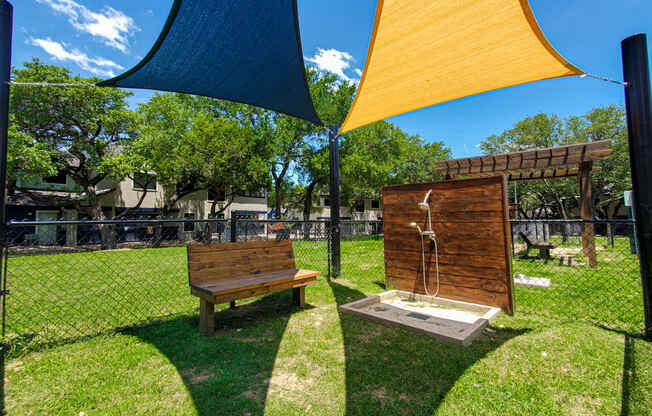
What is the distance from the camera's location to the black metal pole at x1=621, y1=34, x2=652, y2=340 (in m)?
2.77

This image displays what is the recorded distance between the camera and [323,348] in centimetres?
280

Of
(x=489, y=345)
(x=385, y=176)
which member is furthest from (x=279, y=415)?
(x=385, y=176)

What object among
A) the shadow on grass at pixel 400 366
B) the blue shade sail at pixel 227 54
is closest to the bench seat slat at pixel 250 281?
the shadow on grass at pixel 400 366

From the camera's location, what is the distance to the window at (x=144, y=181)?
18519 millimetres

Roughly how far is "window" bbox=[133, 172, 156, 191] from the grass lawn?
1669cm

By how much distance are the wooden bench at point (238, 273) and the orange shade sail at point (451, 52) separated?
281cm

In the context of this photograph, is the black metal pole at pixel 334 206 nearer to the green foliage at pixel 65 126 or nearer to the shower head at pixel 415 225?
the shower head at pixel 415 225

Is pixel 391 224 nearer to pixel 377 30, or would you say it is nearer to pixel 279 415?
pixel 377 30

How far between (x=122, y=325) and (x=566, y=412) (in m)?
4.26

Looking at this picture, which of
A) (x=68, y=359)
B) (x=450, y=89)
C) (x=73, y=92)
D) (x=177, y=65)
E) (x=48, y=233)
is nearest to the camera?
(x=68, y=359)

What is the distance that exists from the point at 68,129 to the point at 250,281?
19133 millimetres

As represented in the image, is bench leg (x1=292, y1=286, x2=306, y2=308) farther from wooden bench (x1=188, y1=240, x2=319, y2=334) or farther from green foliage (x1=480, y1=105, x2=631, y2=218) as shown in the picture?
green foliage (x1=480, y1=105, x2=631, y2=218)

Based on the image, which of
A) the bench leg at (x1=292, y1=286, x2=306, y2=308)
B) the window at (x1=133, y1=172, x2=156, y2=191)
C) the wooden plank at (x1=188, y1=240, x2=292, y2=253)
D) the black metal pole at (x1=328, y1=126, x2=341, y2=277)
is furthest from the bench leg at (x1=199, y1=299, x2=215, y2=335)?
the window at (x1=133, y1=172, x2=156, y2=191)

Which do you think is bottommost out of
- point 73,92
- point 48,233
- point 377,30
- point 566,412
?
point 566,412
